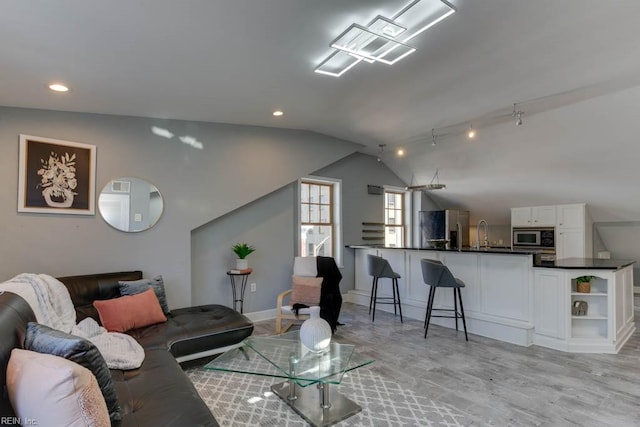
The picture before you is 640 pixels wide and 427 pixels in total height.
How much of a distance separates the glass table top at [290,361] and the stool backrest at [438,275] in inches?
71.6

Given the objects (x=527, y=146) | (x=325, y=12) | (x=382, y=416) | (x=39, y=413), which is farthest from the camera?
(x=527, y=146)

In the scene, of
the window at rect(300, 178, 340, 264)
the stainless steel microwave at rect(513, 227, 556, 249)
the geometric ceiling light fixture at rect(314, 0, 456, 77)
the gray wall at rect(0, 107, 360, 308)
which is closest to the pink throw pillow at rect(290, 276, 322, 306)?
the window at rect(300, 178, 340, 264)

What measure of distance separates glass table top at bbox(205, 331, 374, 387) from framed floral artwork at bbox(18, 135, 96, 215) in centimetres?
231

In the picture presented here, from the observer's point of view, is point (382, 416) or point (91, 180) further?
point (91, 180)

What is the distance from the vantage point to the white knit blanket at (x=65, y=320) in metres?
2.15

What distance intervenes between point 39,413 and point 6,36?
88.6 inches

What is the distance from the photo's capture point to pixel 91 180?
349 cm

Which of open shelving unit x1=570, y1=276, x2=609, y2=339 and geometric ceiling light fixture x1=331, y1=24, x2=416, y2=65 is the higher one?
geometric ceiling light fixture x1=331, y1=24, x2=416, y2=65

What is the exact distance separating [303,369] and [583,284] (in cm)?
325

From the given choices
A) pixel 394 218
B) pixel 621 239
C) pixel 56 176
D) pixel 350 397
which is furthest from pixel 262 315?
pixel 621 239

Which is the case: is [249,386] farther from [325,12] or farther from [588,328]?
[588,328]

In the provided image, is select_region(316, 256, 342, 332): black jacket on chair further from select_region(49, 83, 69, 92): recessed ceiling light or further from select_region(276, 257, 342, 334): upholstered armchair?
select_region(49, 83, 69, 92): recessed ceiling light

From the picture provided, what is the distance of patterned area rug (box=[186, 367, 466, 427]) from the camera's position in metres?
2.24

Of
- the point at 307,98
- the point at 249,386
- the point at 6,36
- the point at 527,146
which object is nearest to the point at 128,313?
the point at 249,386
